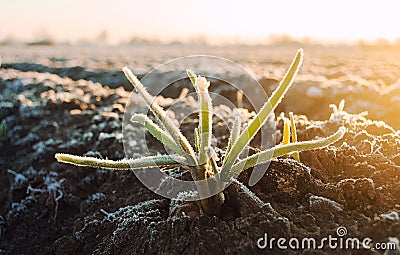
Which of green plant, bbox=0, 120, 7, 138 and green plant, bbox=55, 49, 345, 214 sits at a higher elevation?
green plant, bbox=55, 49, 345, 214

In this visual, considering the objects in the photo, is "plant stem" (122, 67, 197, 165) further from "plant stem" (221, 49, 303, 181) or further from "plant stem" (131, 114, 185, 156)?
"plant stem" (221, 49, 303, 181)

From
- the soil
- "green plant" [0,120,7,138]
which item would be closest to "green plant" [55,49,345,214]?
the soil

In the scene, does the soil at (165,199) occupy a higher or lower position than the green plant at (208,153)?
lower

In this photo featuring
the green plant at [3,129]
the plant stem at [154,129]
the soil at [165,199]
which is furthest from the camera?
the green plant at [3,129]

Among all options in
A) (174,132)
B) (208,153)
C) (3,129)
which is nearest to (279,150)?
(208,153)

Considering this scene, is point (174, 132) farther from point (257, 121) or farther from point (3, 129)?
point (3, 129)

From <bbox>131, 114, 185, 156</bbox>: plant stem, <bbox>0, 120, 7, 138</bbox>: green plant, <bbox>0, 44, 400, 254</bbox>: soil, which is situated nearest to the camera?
<bbox>0, 44, 400, 254</bbox>: soil

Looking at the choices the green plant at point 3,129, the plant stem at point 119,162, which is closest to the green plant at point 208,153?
the plant stem at point 119,162

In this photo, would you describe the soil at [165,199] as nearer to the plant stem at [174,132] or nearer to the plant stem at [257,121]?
the plant stem at [257,121]

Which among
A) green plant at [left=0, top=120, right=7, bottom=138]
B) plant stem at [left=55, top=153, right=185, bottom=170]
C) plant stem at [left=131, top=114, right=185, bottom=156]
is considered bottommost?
green plant at [left=0, top=120, right=7, bottom=138]
